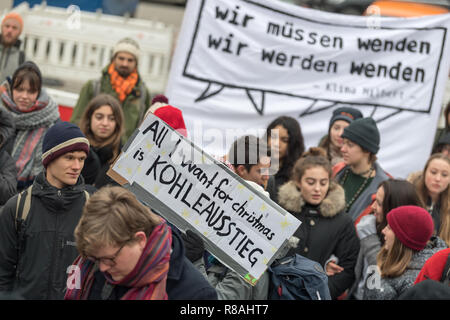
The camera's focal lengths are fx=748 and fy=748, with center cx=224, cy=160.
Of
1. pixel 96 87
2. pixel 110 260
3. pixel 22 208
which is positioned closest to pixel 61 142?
pixel 22 208

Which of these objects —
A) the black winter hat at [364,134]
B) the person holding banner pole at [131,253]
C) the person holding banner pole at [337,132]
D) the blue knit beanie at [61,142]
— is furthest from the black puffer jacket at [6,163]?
the person holding banner pole at [337,132]

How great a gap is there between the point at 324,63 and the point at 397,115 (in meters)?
0.91

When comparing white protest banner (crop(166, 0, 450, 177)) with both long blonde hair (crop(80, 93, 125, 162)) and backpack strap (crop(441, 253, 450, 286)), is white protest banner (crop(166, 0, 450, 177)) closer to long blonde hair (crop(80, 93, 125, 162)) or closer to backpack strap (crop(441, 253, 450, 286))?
long blonde hair (crop(80, 93, 125, 162))

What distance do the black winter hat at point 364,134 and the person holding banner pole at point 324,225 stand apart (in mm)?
886

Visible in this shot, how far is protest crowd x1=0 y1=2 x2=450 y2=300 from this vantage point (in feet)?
9.59

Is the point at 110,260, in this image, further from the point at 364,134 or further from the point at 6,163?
the point at 364,134

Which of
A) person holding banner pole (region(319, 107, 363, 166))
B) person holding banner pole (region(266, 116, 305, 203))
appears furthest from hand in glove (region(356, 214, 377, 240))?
person holding banner pole (region(319, 107, 363, 166))

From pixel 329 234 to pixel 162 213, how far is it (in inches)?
71.6

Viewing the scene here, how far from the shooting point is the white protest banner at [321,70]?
7.48 meters

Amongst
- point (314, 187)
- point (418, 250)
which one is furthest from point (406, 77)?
point (418, 250)

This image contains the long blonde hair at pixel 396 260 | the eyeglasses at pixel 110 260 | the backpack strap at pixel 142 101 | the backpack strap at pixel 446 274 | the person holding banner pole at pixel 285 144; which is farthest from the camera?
the backpack strap at pixel 142 101

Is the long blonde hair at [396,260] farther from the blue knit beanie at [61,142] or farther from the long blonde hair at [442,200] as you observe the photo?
the blue knit beanie at [61,142]

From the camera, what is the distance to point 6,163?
15.5ft

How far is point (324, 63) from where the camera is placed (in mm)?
7586
